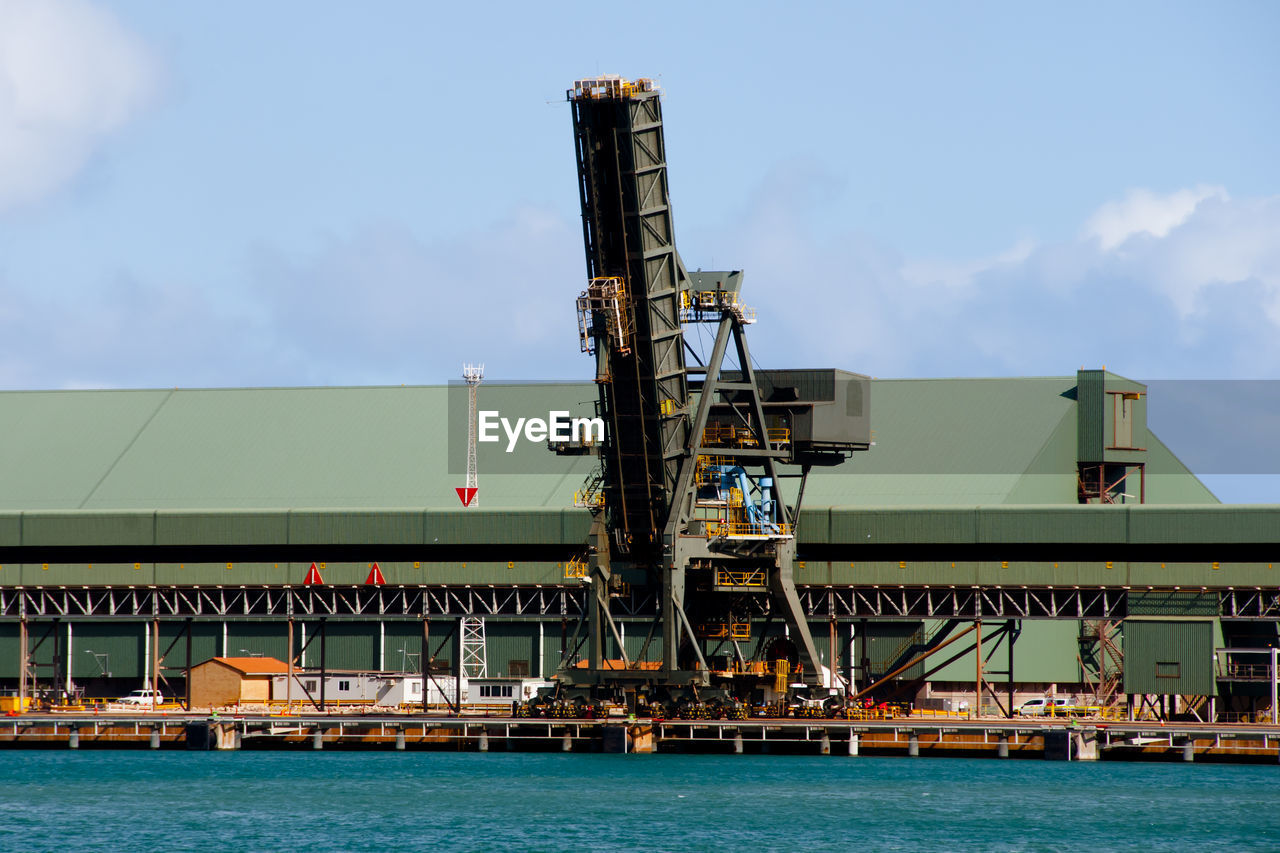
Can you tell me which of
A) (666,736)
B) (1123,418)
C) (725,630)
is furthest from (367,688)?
(1123,418)

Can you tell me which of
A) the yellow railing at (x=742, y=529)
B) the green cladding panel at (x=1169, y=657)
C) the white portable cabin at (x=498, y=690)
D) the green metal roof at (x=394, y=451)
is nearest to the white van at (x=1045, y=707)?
the green cladding panel at (x=1169, y=657)

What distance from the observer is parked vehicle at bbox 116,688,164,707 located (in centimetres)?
10150

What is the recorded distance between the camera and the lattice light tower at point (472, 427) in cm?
10762

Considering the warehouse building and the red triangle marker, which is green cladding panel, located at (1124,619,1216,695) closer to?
the warehouse building

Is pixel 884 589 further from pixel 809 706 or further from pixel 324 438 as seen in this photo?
pixel 324 438

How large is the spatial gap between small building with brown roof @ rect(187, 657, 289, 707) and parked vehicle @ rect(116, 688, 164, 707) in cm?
215

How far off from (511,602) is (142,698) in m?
20.0

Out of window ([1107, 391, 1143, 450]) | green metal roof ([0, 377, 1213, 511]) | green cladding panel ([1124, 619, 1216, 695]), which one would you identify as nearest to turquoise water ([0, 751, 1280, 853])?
green cladding panel ([1124, 619, 1216, 695])

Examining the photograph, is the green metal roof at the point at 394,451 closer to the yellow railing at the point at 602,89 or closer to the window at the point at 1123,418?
the window at the point at 1123,418

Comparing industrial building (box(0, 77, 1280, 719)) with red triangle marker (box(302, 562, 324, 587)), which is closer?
industrial building (box(0, 77, 1280, 719))

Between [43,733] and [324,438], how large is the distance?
32.6 meters

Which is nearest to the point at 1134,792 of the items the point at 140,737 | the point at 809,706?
the point at 809,706

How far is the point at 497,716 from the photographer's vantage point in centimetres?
8700

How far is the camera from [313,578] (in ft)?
316
